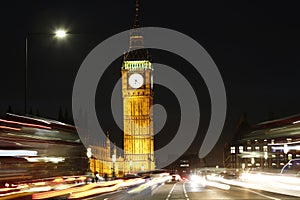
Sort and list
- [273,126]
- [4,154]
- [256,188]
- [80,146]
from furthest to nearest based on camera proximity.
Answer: [273,126]
[256,188]
[80,146]
[4,154]

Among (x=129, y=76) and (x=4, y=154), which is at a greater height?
(x=129, y=76)

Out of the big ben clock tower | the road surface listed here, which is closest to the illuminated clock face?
the big ben clock tower

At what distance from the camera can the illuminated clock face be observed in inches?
5650

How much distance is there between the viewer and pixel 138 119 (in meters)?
142

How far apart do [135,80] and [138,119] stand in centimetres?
886

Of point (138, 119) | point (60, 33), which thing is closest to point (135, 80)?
point (138, 119)

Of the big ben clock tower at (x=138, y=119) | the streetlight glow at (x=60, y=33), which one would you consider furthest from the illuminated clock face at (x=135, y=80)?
the streetlight glow at (x=60, y=33)

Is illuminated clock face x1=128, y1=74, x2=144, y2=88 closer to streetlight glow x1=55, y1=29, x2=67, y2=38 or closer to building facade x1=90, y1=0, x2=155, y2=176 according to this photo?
building facade x1=90, y1=0, x2=155, y2=176

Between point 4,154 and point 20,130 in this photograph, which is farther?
point 20,130

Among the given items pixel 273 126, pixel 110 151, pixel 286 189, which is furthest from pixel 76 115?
pixel 286 189

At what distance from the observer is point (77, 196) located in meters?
29.8

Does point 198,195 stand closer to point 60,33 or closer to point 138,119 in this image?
point 60,33

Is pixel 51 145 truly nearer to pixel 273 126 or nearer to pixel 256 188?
pixel 256 188

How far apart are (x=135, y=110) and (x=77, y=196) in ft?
368
